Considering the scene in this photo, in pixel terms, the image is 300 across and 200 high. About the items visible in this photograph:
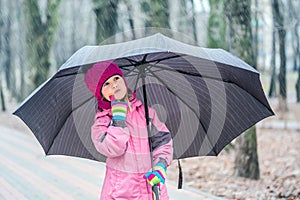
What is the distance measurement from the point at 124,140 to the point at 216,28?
34.3ft

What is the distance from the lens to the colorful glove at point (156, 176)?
2496 mm

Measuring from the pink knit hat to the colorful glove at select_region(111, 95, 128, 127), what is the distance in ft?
0.51

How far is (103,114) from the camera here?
2664 millimetres

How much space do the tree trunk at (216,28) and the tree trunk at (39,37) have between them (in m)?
5.50

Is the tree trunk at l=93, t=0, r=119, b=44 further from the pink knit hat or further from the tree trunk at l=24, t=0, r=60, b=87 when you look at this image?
the pink knit hat

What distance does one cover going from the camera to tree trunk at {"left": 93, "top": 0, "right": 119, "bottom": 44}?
37.4ft

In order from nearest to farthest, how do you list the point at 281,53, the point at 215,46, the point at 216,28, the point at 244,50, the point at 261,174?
the point at 244,50, the point at 261,174, the point at 215,46, the point at 216,28, the point at 281,53

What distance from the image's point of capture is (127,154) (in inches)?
101

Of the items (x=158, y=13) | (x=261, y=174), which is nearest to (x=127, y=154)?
(x=261, y=174)

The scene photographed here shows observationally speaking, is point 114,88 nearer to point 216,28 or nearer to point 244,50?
point 244,50

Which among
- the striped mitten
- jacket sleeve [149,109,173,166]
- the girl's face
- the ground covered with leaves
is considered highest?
the girl's face

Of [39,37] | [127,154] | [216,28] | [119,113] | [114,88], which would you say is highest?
[39,37]

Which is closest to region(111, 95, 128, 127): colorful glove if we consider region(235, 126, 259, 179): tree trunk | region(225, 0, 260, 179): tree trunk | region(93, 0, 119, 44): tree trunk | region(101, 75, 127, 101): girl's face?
region(101, 75, 127, 101): girl's face

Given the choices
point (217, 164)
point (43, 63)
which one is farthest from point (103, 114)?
point (43, 63)
